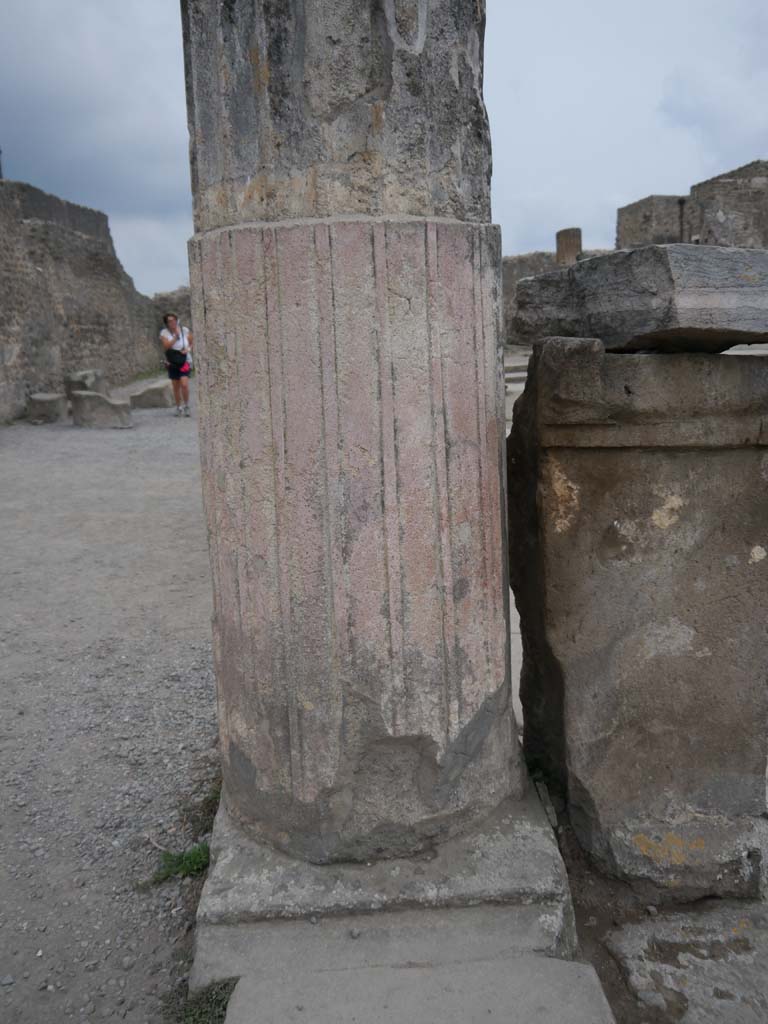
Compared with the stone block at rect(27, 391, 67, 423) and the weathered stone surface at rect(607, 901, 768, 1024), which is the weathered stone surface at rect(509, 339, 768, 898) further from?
the stone block at rect(27, 391, 67, 423)

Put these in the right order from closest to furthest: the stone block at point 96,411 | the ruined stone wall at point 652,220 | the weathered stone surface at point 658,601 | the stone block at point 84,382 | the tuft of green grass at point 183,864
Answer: the weathered stone surface at point 658,601
the tuft of green grass at point 183,864
the stone block at point 96,411
the stone block at point 84,382
the ruined stone wall at point 652,220

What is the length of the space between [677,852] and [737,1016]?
432mm

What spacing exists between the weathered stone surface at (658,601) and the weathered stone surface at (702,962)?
8 cm

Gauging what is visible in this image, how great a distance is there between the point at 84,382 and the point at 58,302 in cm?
217

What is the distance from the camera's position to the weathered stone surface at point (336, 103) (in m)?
1.76

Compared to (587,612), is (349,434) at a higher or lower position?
higher

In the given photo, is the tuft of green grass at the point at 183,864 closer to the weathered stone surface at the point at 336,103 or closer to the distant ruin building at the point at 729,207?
the weathered stone surface at the point at 336,103

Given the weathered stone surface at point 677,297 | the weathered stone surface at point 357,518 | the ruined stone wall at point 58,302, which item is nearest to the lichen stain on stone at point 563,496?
the weathered stone surface at point 357,518

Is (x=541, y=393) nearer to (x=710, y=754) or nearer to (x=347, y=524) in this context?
(x=347, y=524)

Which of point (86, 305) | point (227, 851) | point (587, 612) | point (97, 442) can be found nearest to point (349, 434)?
point (587, 612)

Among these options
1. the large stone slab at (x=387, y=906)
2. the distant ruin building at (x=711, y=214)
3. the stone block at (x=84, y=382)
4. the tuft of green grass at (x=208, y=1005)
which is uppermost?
the distant ruin building at (x=711, y=214)

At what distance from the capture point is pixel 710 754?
7.21 feet

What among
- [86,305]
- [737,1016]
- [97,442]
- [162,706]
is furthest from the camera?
[86,305]

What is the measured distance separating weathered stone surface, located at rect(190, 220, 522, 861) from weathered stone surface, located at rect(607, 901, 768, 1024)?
0.49 m
